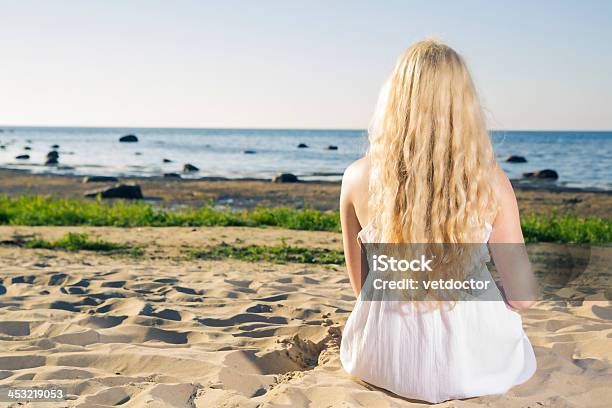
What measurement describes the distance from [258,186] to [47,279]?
17.7 meters

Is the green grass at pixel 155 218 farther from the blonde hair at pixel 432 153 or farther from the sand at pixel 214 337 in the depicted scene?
the blonde hair at pixel 432 153

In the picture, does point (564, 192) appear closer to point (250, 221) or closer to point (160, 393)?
point (250, 221)

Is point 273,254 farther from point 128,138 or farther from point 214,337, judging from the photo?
point 128,138

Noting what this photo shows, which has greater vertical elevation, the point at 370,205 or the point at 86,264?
the point at 370,205

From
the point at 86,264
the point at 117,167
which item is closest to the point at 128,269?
the point at 86,264

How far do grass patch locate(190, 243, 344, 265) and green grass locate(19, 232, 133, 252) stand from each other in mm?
1114

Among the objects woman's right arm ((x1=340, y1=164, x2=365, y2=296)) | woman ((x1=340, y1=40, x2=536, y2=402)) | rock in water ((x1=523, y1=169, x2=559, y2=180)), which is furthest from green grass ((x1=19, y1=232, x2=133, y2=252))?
rock in water ((x1=523, y1=169, x2=559, y2=180))

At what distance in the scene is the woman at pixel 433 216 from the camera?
307 centimetres

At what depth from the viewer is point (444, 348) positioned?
3.32m

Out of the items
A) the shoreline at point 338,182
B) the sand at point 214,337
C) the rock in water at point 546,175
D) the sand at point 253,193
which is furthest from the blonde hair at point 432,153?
the rock in water at point 546,175

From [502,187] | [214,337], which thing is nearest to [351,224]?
[502,187]

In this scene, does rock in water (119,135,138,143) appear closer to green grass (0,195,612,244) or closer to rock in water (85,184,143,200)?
rock in water (85,184,143,200)

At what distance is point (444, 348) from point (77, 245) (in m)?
6.56

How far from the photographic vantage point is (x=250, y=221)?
11266mm
